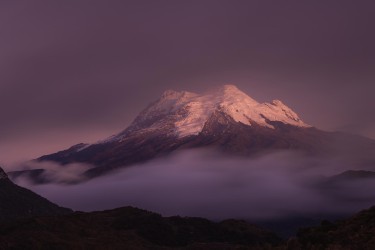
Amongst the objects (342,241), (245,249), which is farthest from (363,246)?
(245,249)

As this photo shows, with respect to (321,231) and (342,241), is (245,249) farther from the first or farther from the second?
(342,241)

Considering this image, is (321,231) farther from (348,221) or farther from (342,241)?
(342,241)

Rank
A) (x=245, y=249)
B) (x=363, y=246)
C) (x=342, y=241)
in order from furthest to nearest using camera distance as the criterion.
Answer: (x=245, y=249) → (x=342, y=241) → (x=363, y=246)

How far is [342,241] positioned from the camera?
133 m

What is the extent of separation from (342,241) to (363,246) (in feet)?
35.3

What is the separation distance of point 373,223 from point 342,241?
29.6 ft

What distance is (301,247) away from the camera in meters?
145

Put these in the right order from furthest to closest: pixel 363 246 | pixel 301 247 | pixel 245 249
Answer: pixel 245 249 → pixel 301 247 → pixel 363 246

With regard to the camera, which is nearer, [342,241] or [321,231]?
[342,241]

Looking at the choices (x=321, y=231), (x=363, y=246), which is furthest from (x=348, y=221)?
(x=363, y=246)

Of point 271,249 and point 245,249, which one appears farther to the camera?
point 245,249

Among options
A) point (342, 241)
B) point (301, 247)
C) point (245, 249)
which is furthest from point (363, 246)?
point (245, 249)

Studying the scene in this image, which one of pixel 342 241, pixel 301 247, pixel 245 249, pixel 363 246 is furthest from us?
pixel 245 249

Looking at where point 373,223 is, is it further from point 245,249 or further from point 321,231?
point 245,249
